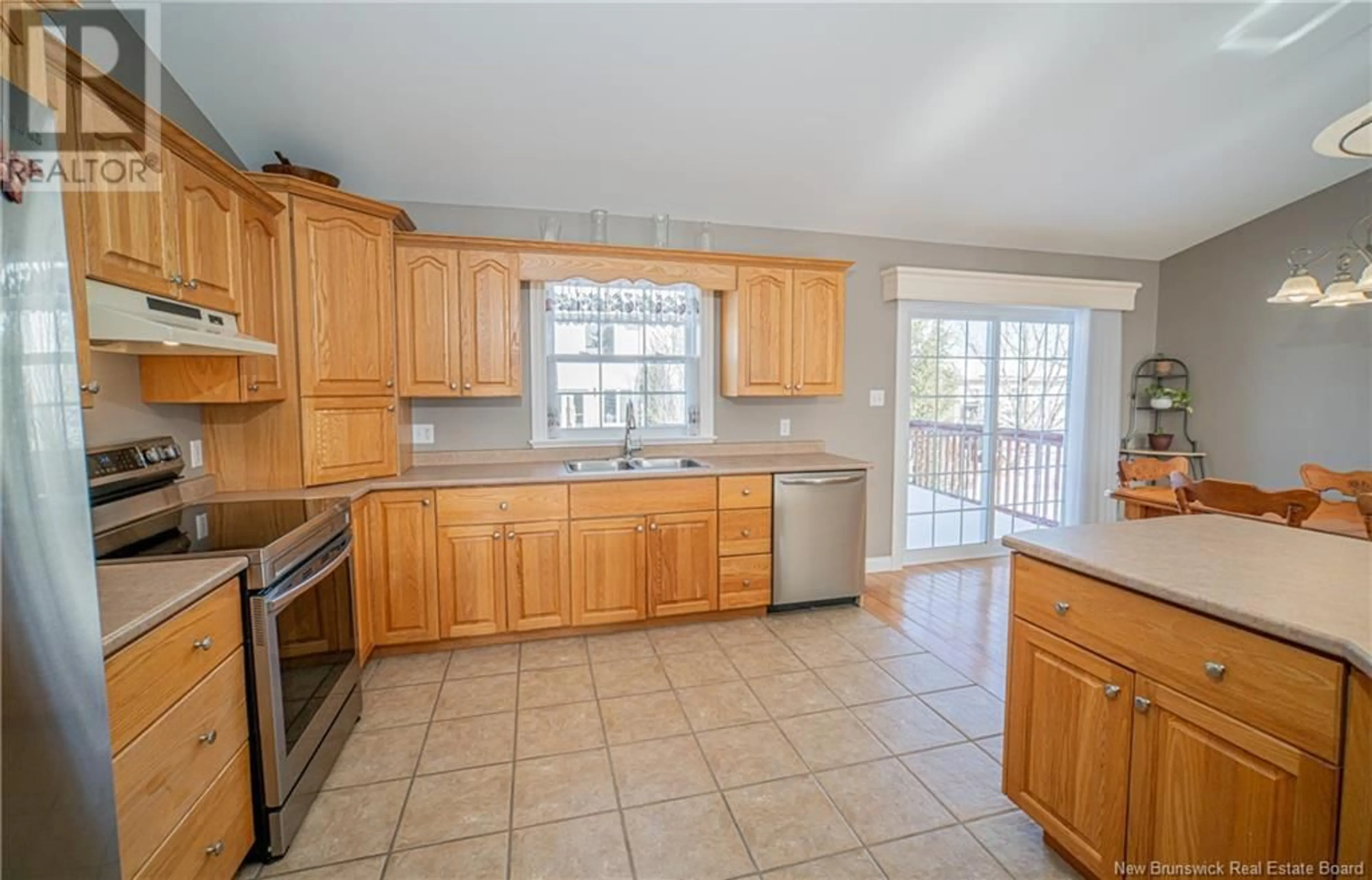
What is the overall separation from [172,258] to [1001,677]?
12.0ft

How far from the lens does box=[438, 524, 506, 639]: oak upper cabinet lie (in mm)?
2916

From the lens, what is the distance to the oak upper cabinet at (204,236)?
1.95m

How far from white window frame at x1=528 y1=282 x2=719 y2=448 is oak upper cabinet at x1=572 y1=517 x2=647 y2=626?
0.73 m

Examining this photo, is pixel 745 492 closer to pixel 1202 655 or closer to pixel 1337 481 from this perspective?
pixel 1202 655

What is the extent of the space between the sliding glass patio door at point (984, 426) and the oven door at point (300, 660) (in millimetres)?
3597

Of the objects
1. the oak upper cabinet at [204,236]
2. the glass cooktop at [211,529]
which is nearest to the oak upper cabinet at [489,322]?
the oak upper cabinet at [204,236]

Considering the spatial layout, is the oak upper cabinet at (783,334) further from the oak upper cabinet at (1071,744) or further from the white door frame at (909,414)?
the oak upper cabinet at (1071,744)

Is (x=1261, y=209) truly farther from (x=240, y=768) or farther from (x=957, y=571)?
(x=240, y=768)

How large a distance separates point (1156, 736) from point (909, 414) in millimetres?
3108

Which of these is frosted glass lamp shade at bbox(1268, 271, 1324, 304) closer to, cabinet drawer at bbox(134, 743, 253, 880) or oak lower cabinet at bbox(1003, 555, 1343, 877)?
oak lower cabinet at bbox(1003, 555, 1343, 877)

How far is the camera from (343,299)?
2.73m

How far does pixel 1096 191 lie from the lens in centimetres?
377

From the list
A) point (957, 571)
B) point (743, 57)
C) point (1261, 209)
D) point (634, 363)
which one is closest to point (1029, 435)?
point (957, 571)

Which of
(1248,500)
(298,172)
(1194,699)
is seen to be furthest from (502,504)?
(1248,500)
